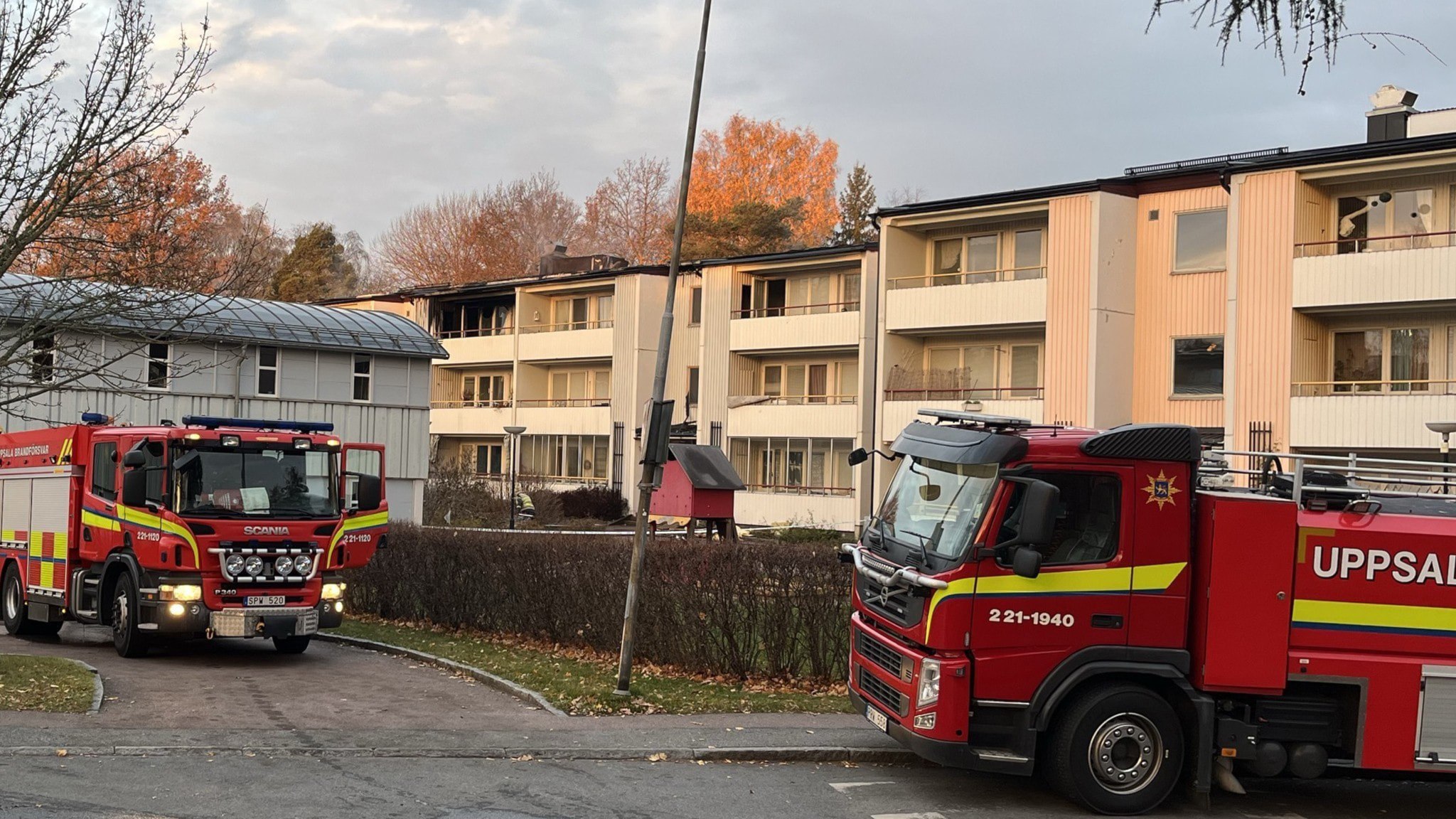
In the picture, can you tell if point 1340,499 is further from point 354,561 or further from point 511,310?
point 511,310

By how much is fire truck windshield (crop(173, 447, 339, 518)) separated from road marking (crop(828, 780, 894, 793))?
9.05 meters

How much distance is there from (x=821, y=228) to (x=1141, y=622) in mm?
65737

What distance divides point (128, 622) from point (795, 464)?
32.6 metres

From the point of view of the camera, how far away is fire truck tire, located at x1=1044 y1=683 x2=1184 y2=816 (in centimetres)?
973

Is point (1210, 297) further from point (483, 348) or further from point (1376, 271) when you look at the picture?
point (483, 348)

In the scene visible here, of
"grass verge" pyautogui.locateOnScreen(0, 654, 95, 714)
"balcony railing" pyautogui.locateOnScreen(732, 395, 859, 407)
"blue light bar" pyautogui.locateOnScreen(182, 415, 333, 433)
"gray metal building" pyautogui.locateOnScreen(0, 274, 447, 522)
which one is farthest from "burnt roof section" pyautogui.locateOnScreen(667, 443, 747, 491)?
"balcony railing" pyautogui.locateOnScreen(732, 395, 859, 407)

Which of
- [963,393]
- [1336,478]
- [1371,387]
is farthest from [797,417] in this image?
[1336,478]

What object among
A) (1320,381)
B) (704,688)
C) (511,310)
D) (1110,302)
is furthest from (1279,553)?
(511,310)

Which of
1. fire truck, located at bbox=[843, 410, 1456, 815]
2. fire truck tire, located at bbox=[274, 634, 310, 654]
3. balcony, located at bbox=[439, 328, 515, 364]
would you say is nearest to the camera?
fire truck, located at bbox=[843, 410, 1456, 815]

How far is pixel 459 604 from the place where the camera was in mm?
19922

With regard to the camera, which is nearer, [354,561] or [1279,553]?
[1279,553]

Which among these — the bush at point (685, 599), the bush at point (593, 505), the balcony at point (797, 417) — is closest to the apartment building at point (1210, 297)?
the balcony at point (797, 417)

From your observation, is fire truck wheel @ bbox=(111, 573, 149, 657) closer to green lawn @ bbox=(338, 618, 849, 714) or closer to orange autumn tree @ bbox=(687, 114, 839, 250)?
green lawn @ bbox=(338, 618, 849, 714)

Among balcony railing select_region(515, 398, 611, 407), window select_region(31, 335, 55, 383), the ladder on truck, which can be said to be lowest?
the ladder on truck
